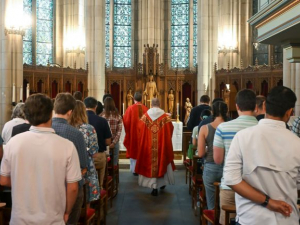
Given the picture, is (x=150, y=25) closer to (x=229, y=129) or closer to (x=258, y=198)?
(x=229, y=129)

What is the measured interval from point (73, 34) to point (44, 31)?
4.55 ft

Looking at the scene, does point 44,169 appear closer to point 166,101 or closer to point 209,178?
point 209,178

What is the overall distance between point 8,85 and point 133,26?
24.1 feet

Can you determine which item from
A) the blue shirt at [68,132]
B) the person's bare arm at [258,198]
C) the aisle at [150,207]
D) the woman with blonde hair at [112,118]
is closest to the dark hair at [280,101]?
the person's bare arm at [258,198]

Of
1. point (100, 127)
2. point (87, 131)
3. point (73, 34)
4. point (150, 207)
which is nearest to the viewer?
point (87, 131)

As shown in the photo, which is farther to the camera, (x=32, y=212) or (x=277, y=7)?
(x=277, y=7)

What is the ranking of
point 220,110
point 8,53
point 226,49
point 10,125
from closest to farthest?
point 220,110 → point 10,125 → point 8,53 → point 226,49

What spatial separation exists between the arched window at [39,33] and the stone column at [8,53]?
387cm

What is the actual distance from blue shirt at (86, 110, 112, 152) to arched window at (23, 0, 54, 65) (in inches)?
461

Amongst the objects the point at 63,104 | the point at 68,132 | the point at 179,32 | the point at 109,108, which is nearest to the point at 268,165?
the point at 68,132

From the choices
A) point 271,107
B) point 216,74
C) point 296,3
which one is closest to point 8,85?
point 216,74

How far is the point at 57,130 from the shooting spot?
381 cm

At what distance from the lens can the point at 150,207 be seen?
7113 millimetres

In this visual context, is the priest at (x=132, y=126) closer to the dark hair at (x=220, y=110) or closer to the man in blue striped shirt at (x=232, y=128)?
the dark hair at (x=220, y=110)
